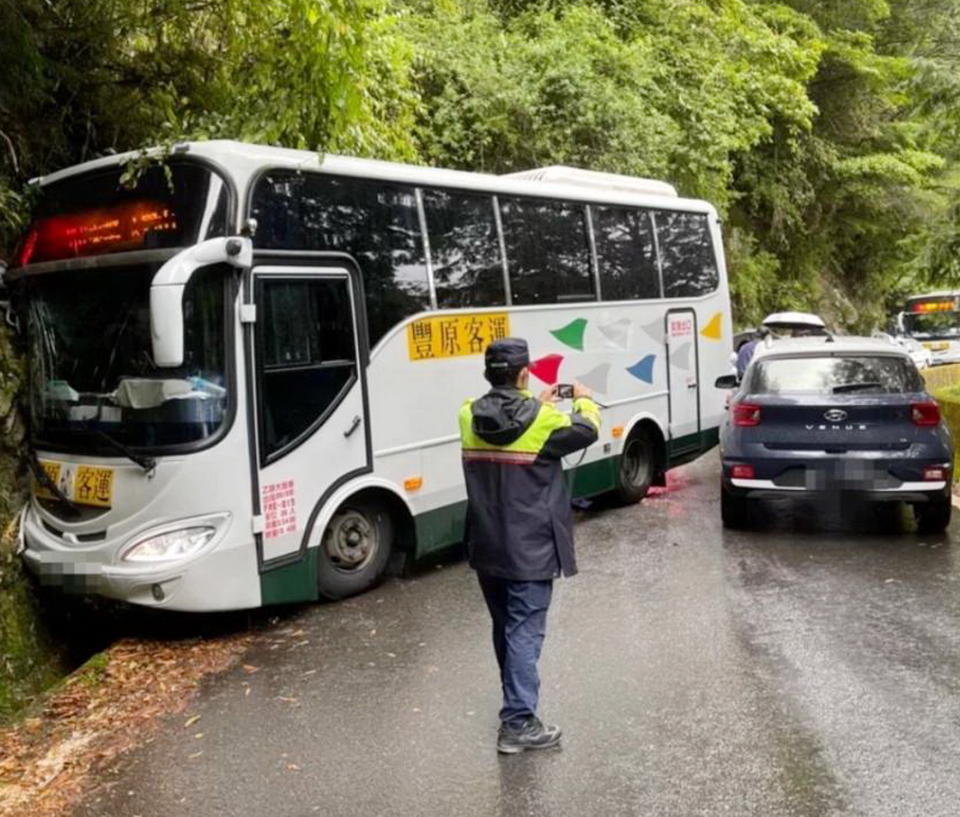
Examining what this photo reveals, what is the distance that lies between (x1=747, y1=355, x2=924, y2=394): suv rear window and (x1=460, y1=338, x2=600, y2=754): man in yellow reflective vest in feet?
14.8

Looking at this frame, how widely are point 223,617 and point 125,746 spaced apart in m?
→ 1.97

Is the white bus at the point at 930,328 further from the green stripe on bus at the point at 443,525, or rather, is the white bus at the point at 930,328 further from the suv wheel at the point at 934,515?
the suv wheel at the point at 934,515

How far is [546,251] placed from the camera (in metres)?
9.06

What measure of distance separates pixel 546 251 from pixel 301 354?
10.5 feet

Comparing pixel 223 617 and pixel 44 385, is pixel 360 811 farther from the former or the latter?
pixel 44 385

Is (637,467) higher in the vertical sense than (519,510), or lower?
lower

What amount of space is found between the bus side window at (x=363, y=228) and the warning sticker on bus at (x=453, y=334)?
0.16 metres

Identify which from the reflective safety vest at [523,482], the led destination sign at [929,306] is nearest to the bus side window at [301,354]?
the reflective safety vest at [523,482]

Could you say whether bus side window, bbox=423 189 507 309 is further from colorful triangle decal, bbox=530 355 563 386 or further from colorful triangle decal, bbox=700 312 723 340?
colorful triangle decal, bbox=700 312 723 340

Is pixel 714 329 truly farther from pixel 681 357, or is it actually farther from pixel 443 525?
pixel 443 525

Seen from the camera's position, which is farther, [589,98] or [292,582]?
[589,98]

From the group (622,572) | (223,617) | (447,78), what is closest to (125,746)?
(223,617)

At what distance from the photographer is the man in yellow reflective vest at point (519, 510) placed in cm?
448

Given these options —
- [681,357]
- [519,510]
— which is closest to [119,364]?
[519,510]
